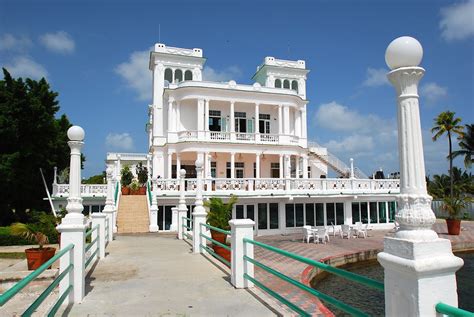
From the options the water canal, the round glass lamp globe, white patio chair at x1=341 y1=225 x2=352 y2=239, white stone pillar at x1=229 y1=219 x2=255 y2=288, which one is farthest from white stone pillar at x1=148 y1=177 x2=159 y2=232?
the round glass lamp globe

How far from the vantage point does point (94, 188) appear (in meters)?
22.3

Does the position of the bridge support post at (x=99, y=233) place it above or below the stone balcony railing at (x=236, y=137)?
below

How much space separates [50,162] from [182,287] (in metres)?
20.2

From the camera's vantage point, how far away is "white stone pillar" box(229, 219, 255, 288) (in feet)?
21.5

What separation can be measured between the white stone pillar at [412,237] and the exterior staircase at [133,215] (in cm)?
1766

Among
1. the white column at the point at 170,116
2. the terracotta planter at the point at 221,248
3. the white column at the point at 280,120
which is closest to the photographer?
the terracotta planter at the point at 221,248

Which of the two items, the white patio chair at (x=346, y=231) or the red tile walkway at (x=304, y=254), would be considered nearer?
the red tile walkway at (x=304, y=254)

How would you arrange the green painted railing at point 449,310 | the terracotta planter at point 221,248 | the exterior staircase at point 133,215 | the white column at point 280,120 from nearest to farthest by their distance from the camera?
1. the green painted railing at point 449,310
2. the terracotta planter at point 221,248
3. the exterior staircase at point 133,215
4. the white column at point 280,120

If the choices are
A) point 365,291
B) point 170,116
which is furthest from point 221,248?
point 170,116

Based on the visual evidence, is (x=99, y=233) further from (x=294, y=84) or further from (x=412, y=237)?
(x=294, y=84)

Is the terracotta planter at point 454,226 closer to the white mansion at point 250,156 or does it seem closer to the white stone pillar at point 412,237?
the white mansion at point 250,156

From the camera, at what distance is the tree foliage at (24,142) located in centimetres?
2048

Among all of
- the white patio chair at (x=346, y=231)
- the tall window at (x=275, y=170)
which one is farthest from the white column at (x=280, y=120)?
the white patio chair at (x=346, y=231)

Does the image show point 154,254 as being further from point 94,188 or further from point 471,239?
point 471,239
